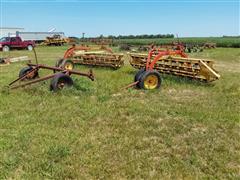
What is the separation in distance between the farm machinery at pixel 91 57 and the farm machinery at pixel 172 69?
1.82 m

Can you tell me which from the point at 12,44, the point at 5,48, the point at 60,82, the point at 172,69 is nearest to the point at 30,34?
the point at 12,44

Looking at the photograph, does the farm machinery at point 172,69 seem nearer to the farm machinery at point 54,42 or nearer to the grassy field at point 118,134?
the grassy field at point 118,134

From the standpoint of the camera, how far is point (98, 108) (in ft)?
20.7

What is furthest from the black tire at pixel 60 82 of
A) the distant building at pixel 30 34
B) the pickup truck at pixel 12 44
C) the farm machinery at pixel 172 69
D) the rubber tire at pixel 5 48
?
the distant building at pixel 30 34

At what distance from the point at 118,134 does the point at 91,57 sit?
8.71 m

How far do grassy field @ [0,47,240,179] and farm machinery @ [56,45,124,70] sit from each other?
442 centimetres

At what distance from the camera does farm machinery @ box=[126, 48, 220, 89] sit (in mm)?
8305

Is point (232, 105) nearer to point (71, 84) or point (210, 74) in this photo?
point (210, 74)

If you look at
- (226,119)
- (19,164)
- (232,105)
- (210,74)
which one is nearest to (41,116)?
(19,164)

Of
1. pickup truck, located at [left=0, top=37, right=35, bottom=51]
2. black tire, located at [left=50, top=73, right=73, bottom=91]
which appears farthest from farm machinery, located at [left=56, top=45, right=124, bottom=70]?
pickup truck, located at [left=0, top=37, right=35, bottom=51]

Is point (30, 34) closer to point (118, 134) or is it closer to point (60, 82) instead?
point (60, 82)

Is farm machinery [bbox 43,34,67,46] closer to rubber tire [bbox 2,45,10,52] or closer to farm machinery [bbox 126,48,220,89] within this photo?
rubber tire [bbox 2,45,10,52]

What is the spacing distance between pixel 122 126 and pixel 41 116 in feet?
5.22

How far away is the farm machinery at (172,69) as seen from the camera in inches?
327
